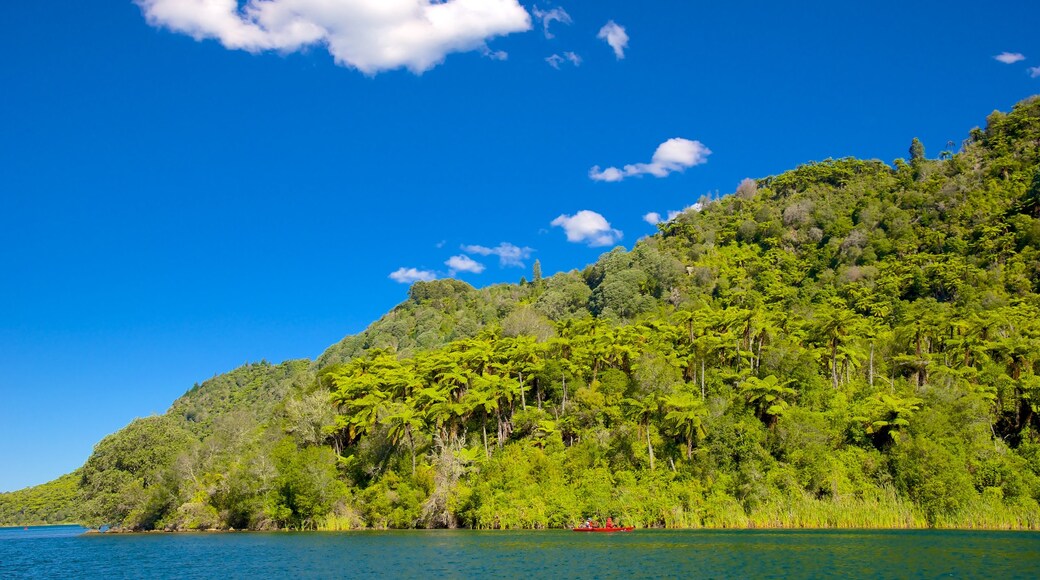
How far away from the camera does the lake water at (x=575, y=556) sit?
1275 inches

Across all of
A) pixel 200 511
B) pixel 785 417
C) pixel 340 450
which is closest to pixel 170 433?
pixel 200 511

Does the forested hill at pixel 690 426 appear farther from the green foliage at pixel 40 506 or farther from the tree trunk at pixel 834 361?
the green foliage at pixel 40 506

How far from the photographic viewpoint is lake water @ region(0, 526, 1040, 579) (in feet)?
106

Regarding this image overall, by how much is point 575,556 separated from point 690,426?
1015 inches

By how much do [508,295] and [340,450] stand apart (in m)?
92.3

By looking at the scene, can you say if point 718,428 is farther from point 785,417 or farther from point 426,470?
point 426,470

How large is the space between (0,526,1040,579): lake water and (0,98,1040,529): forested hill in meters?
5.84

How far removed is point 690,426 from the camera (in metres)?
62.1

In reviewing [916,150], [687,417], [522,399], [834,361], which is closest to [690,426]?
[687,417]

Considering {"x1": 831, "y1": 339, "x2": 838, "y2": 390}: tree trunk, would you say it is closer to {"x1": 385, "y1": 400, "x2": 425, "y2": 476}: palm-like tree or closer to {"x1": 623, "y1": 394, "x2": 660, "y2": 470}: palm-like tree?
{"x1": 623, "y1": 394, "x2": 660, "y2": 470}: palm-like tree

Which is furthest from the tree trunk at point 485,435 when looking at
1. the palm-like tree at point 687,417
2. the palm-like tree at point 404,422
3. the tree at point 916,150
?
the tree at point 916,150

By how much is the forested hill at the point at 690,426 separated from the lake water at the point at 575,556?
230 inches

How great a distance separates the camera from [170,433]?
96.1m

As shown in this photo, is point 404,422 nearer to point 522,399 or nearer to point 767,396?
point 522,399
